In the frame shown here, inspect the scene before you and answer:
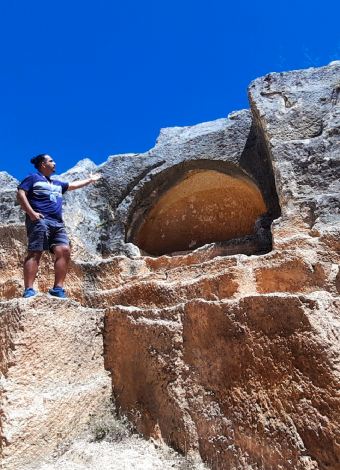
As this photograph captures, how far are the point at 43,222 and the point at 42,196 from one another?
0.31 m

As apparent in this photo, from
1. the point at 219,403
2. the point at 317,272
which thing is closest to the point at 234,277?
the point at 317,272

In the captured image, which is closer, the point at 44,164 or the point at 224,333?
the point at 224,333

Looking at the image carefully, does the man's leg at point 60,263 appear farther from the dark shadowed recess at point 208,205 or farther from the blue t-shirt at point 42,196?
the dark shadowed recess at point 208,205

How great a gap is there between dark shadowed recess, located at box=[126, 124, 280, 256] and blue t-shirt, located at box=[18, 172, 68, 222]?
1968 millimetres

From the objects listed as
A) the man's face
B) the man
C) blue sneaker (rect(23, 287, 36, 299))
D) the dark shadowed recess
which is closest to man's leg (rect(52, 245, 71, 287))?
the man

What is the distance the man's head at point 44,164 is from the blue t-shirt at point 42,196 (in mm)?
83

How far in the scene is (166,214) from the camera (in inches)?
243

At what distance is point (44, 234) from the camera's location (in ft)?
9.90

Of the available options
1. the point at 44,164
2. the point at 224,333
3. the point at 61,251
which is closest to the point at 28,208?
the point at 61,251

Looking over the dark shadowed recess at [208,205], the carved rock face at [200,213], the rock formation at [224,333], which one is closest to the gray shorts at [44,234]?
the rock formation at [224,333]

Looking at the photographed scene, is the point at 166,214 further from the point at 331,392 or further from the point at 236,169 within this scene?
the point at 331,392

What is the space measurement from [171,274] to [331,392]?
210 cm

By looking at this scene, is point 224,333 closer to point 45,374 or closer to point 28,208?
point 45,374

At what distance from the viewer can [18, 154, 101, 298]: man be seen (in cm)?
293
